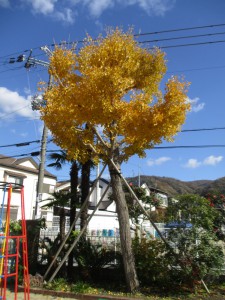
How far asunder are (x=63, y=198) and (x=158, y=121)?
490cm

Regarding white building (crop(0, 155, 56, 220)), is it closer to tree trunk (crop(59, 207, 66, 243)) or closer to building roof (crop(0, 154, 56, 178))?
building roof (crop(0, 154, 56, 178))

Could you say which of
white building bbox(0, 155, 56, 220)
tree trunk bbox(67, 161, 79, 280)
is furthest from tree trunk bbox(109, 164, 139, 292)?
white building bbox(0, 155, 56, 220)

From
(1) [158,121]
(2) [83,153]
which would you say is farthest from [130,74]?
(2) [83,153]

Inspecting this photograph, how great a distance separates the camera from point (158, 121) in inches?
356

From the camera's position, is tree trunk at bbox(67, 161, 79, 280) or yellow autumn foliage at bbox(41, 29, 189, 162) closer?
yellow autumn foliage at bbox(41, 29, 189, 162)

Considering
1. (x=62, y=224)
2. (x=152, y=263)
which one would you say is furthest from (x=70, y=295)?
(x=62, y=224)

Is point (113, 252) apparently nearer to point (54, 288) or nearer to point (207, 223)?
point (54, 288)

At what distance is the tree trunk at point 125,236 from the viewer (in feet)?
28.1

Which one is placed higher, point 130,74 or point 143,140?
point 130,74

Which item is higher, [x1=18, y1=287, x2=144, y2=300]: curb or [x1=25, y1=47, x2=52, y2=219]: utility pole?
[x1=25, y1=47, x2=52, y2=219]: utility pole

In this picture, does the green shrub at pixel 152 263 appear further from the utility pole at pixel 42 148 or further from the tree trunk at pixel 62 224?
the utility pole at pixel 42 148

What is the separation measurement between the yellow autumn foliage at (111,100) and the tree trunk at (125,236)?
83 cm

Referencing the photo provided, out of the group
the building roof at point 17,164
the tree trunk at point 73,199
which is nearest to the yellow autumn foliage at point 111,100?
the tree trunk at point 73,199

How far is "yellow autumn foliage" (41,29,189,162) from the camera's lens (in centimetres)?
910
